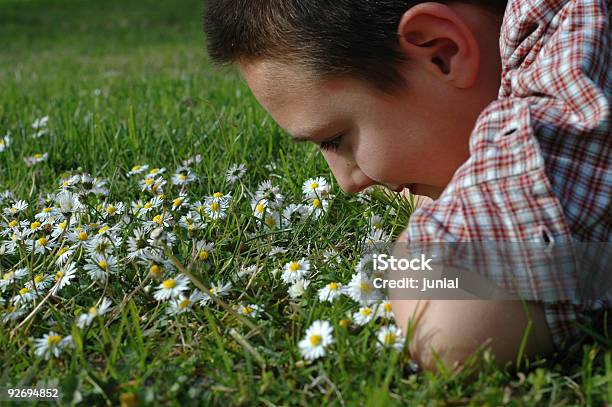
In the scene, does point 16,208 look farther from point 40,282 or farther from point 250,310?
point 250,310

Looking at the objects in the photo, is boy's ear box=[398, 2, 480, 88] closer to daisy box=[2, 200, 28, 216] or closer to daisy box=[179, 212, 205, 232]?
daisy box=[179, 212, 205, 232]

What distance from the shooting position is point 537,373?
1377 mm

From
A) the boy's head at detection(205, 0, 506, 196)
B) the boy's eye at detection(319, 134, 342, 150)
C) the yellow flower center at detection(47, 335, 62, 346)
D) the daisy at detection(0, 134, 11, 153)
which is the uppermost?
the boy's head at detection(205, 0, 506, 196)

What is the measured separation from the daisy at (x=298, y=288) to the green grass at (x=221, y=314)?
0.06 feet

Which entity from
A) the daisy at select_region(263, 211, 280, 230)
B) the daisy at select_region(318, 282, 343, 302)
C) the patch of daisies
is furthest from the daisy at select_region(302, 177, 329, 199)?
the daisy at select_region(318, 282, 343, 302)

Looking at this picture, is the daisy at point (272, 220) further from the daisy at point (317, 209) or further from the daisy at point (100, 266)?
the daisy at point (100, 266)

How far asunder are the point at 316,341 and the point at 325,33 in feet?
2.43

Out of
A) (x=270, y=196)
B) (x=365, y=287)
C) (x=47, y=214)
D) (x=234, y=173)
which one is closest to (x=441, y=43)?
(x=365, y=287)

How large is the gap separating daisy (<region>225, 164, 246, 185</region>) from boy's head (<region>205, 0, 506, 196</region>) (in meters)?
0.49

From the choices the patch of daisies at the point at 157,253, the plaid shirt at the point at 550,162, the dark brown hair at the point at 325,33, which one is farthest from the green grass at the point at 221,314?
the dark brown hair at the point at 325,33

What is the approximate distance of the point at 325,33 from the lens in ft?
5.97

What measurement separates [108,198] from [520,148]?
1.37 meters

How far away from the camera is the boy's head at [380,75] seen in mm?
1723

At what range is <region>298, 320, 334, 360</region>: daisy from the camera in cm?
144
